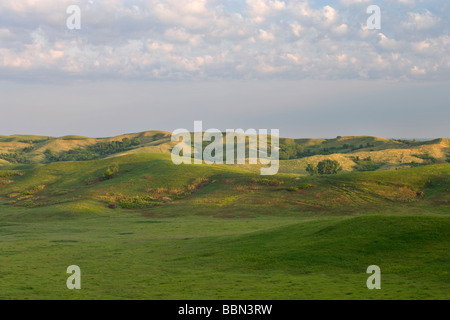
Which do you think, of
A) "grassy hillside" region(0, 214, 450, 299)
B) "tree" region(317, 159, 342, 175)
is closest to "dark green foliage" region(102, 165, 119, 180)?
"grassy hillside" region(0, 214, 450, 299)

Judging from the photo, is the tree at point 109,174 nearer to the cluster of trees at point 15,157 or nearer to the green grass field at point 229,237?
the green grass field at point 229,237

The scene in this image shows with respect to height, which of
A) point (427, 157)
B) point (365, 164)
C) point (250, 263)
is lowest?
point (250, 263)

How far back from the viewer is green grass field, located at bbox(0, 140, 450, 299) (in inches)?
918

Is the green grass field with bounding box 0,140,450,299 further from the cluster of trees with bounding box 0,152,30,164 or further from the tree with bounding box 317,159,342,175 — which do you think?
the cluster of trees with bounding box 0,152,30,164

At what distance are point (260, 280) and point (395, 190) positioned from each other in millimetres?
48572

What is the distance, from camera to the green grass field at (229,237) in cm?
2333

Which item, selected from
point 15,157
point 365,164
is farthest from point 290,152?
point 15,157

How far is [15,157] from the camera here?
188250 millimetres

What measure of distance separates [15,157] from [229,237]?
171739 mm

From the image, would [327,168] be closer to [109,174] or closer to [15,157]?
[109,174]

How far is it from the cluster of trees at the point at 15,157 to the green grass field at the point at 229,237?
10570 cm
